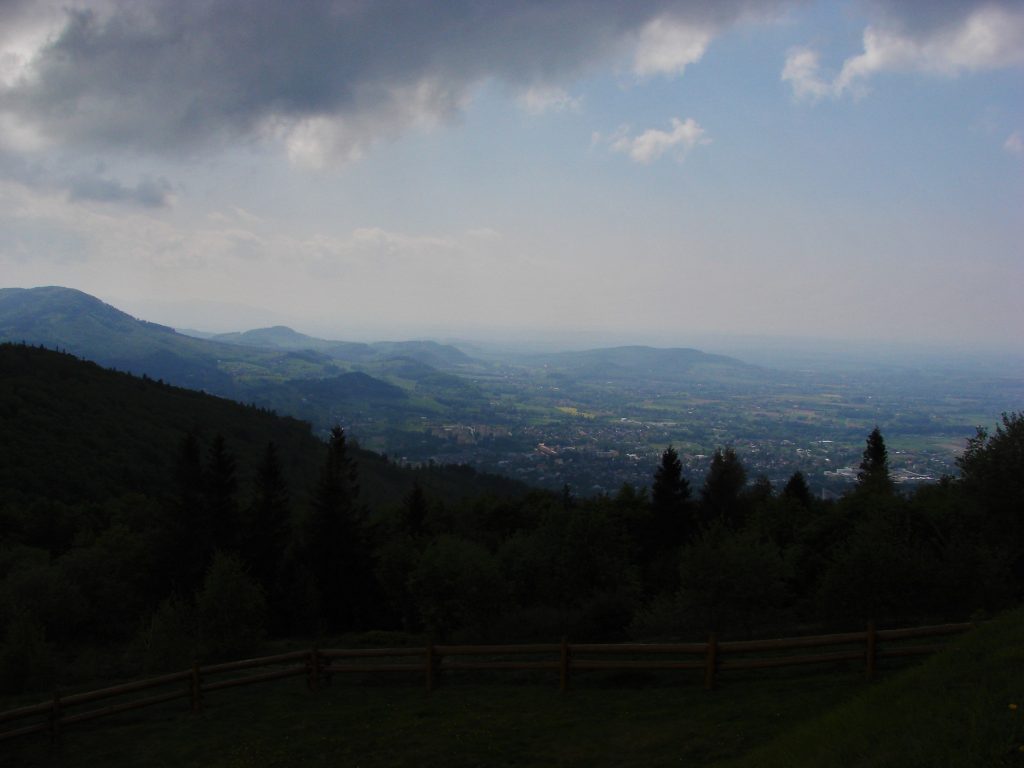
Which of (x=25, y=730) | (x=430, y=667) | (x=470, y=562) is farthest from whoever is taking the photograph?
(x=470, y=562)

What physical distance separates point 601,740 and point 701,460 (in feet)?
353

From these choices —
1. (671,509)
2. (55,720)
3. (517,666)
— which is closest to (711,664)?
(517,666)

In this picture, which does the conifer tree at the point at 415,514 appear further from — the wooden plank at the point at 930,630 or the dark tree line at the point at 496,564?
the wooden plank at the point at 930,630

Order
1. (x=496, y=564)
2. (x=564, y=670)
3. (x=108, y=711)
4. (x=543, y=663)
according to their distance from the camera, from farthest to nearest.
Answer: (x=496, y=564) → (x=108, y=711) → (x=543, y=663) → (x=564, y=670)

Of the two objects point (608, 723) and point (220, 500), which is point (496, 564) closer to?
point (608, 723)

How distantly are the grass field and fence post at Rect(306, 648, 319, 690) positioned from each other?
0.38m

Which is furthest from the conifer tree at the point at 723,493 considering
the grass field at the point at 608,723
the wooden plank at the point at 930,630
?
the wooden plank at the point at 930,630

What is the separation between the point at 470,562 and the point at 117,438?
270 feet

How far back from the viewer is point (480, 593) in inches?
1076

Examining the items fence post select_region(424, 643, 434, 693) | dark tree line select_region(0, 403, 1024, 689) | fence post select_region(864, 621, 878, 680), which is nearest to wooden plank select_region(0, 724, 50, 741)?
dark tree line select_region(0, 403, 1024, 689)

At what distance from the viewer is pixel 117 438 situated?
88.8 metres

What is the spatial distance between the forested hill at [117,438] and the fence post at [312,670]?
145 feet

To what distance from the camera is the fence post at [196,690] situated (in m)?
14.7

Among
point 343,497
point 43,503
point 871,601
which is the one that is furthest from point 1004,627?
point 43,503
